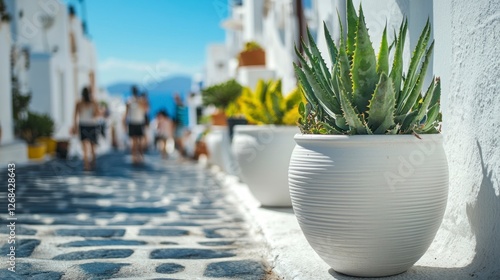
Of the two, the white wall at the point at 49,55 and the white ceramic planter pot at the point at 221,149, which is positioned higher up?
the white wall at the point at 49,55

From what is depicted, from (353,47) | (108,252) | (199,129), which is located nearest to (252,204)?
(108,252)

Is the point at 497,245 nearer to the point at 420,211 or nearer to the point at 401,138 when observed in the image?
the point at 420,211

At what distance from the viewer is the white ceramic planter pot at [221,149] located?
8456 mm

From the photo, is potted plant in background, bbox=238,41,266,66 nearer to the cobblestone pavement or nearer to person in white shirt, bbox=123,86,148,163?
person in white shirt, bbox=123,86,148,163

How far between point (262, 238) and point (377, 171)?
1.74 m

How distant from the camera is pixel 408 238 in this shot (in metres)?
2.61

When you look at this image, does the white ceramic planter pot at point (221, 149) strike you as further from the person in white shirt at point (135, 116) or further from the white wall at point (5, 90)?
the white wall at point (5, 90)

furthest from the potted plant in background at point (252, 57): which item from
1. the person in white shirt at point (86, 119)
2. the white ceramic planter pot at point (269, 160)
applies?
the white ceramic planter pot at point (269, 160)

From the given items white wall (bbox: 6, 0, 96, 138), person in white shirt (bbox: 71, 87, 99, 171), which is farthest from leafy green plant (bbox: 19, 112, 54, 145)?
person in white shirt (bbox: 71, 87, 99, 171)

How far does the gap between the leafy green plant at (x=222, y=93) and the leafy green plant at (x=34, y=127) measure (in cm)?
585

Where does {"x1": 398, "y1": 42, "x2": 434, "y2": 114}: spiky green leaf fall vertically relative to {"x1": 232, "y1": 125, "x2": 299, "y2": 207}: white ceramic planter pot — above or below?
above

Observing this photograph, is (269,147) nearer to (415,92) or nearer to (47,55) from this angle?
(415,92)

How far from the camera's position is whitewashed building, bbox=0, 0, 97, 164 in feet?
50.6

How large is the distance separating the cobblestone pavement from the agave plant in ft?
3.13
